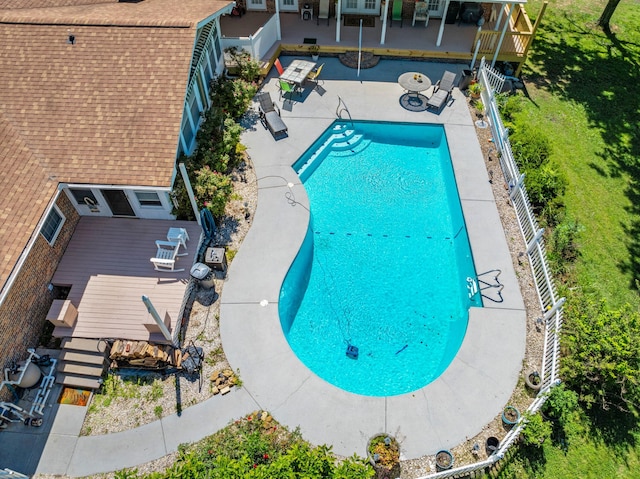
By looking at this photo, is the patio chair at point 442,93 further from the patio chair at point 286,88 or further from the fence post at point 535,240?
the fence post at point 535,240

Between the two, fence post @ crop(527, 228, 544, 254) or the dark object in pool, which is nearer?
the dark object in pool

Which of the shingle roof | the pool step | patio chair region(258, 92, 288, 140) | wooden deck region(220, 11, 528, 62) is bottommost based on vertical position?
the pool step

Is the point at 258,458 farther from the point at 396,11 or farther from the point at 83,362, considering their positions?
the point at 396,11

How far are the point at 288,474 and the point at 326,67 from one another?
18.4 m

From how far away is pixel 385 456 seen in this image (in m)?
10.7

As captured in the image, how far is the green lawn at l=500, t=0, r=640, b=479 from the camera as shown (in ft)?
37.5

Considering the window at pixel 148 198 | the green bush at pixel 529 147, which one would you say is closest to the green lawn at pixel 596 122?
the green bush at pixel 529 147

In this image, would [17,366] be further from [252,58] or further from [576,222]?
[576,222]

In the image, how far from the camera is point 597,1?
84.2 ft

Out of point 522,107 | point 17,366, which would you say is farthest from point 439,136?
point 17,366

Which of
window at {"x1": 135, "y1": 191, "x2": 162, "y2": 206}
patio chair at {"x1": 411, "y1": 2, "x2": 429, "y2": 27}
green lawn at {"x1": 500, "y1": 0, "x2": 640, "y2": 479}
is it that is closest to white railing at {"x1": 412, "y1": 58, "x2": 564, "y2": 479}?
green lawn at {"x1": 500, "y1": 0, "x2": 640, "y2": 479}

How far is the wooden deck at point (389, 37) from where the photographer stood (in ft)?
70.1

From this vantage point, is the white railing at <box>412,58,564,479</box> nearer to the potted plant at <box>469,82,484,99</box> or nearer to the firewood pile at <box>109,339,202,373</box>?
the potted plant at <box>469,82,484,99</box>

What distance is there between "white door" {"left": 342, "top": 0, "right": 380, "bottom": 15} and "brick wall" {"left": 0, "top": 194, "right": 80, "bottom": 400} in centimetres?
1759
